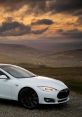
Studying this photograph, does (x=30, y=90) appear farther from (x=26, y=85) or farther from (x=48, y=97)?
(x=48, y=97)

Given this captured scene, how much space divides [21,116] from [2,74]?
9.92ft

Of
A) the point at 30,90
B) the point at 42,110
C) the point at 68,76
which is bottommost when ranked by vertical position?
the point at 68,76

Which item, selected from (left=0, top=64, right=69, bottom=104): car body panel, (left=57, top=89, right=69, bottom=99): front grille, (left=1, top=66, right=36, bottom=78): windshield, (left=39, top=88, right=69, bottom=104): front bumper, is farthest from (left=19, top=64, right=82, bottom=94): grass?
(left=39, top=88, right=69, bottom=104): front bumper

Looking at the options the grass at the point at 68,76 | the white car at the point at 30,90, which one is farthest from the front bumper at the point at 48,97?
the grass at the point at 68,76

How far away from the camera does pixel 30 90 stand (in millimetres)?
16562

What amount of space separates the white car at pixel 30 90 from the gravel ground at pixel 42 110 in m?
0.35

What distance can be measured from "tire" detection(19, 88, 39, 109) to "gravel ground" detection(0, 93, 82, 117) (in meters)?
0.22

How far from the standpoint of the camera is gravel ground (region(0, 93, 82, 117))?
15499 millimetres

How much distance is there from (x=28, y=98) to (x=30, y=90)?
1.05 feet

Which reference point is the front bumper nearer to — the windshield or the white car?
the white car

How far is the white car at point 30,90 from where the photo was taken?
16.4 m

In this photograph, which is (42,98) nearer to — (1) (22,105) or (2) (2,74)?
(1) (22,105)

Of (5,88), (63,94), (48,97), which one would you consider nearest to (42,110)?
(48,97)

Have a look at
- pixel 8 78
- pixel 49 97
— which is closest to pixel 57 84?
pixel 49 97
